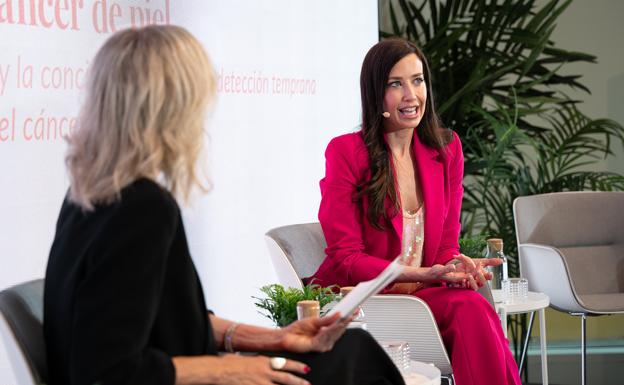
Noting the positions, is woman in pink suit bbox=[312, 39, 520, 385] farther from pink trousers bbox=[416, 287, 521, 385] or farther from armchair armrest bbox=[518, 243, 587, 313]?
armchair armrest bbox=[518, 243, 587, 313]

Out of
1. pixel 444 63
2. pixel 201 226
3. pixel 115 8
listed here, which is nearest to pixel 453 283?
pixel 201 226

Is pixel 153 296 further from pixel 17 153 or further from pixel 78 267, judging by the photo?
pixel 17 153

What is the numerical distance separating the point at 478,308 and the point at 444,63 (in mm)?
3017

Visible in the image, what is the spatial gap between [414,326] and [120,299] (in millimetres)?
1712

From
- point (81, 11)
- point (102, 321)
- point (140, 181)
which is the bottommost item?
point (102, 321)

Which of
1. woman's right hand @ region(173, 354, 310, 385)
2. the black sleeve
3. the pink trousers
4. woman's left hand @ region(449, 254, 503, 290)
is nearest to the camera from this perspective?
the black sleeve

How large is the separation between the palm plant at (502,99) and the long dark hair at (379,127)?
172 centimetres

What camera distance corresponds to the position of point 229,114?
14.6 ft

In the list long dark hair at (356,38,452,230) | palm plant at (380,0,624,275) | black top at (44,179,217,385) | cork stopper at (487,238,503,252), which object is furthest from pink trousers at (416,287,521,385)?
palm plant at (380,0,624,275)

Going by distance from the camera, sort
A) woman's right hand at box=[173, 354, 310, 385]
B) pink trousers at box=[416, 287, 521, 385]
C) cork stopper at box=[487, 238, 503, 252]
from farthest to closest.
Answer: cork stopper at box=[487, 238, 503, 252] → pink trousers at box=[416, 287, 521, 385] → woman's right hand at box=[173, 354, 310, 385]

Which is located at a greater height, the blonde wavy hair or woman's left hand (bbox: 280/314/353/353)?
the blonde wavy hair

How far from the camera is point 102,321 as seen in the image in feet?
5.48

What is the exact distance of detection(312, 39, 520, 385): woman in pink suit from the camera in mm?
3336

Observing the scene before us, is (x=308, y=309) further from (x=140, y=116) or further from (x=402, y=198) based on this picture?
(x=402, y=198)
